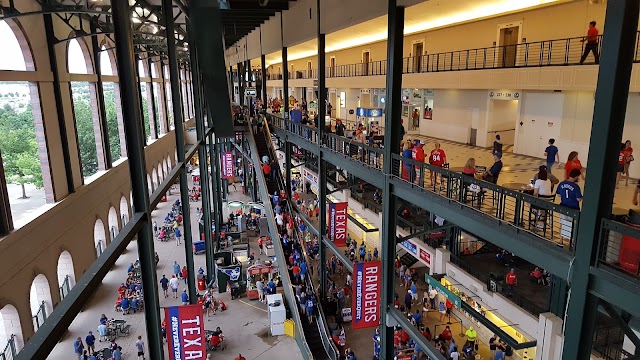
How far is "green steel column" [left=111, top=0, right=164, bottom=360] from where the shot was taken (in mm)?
5871

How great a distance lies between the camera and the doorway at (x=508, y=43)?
19359 mm

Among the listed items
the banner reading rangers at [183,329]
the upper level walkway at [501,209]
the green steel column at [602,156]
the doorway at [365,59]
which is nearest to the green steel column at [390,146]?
the upper level walkway at [501,209]

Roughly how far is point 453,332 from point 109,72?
22.5 meters

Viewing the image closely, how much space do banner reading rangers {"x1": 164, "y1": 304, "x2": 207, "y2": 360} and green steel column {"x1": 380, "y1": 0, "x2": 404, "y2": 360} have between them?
17.4ft

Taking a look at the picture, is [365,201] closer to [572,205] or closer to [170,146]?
[572,205]

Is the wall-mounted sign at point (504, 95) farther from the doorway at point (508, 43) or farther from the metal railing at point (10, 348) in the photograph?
the metal railing at point (10, 348)

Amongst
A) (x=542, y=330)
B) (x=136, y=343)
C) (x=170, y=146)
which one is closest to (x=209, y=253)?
(x=136, y=343)

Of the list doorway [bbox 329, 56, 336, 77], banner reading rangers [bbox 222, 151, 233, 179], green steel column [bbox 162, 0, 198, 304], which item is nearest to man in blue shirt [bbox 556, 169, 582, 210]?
green steel column [bbox 162, 0, 198, 304]

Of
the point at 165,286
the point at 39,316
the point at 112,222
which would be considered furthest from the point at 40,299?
the point at 112,222

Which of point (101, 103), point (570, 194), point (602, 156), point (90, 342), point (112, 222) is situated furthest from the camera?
point (112, 222)

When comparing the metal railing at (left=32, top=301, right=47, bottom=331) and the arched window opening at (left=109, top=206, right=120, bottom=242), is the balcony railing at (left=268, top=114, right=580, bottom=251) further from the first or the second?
the metal railing at (left=32, top=301, right=47, bottom=331)

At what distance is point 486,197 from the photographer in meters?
12.4

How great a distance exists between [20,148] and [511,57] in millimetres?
20722

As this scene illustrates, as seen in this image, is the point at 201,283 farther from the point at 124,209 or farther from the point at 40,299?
the point at 124,209
